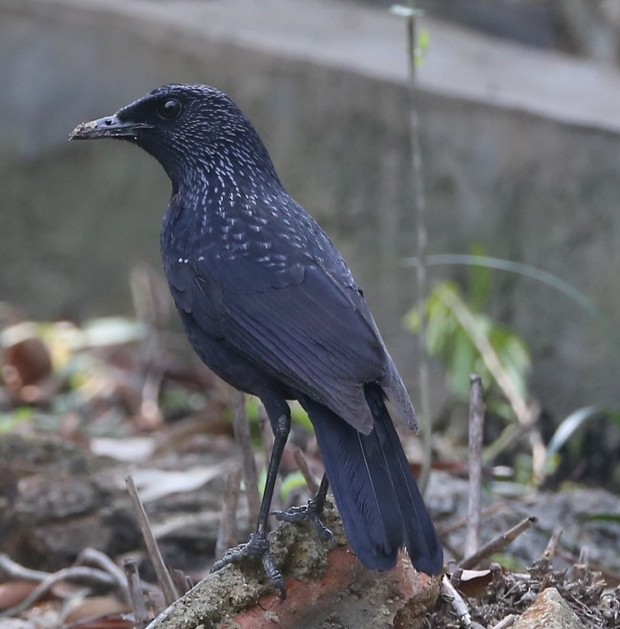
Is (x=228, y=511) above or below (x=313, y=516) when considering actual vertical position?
below

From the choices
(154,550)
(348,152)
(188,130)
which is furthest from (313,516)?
(348,152)

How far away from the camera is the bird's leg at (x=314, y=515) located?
3059mm

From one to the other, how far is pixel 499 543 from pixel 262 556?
0.62 m

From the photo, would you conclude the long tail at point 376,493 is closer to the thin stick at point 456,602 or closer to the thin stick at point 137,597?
the thin stick at point 456,602

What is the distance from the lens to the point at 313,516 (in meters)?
3.11

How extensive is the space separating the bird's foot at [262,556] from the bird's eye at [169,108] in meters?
1.46

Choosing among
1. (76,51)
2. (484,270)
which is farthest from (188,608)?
(76,51)

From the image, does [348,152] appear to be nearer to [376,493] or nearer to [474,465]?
[474,465]

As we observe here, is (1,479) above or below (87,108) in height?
below

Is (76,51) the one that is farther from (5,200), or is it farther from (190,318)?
(190,318)

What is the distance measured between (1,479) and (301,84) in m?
2.95

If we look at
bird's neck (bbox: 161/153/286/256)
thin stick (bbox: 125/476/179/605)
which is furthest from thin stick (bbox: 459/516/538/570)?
bird's neck (bbox: 161/153/286/256)

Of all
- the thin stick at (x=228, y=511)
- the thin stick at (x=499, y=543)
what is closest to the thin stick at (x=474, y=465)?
the thin stick at (x=499, y=543)

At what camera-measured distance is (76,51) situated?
769cm
